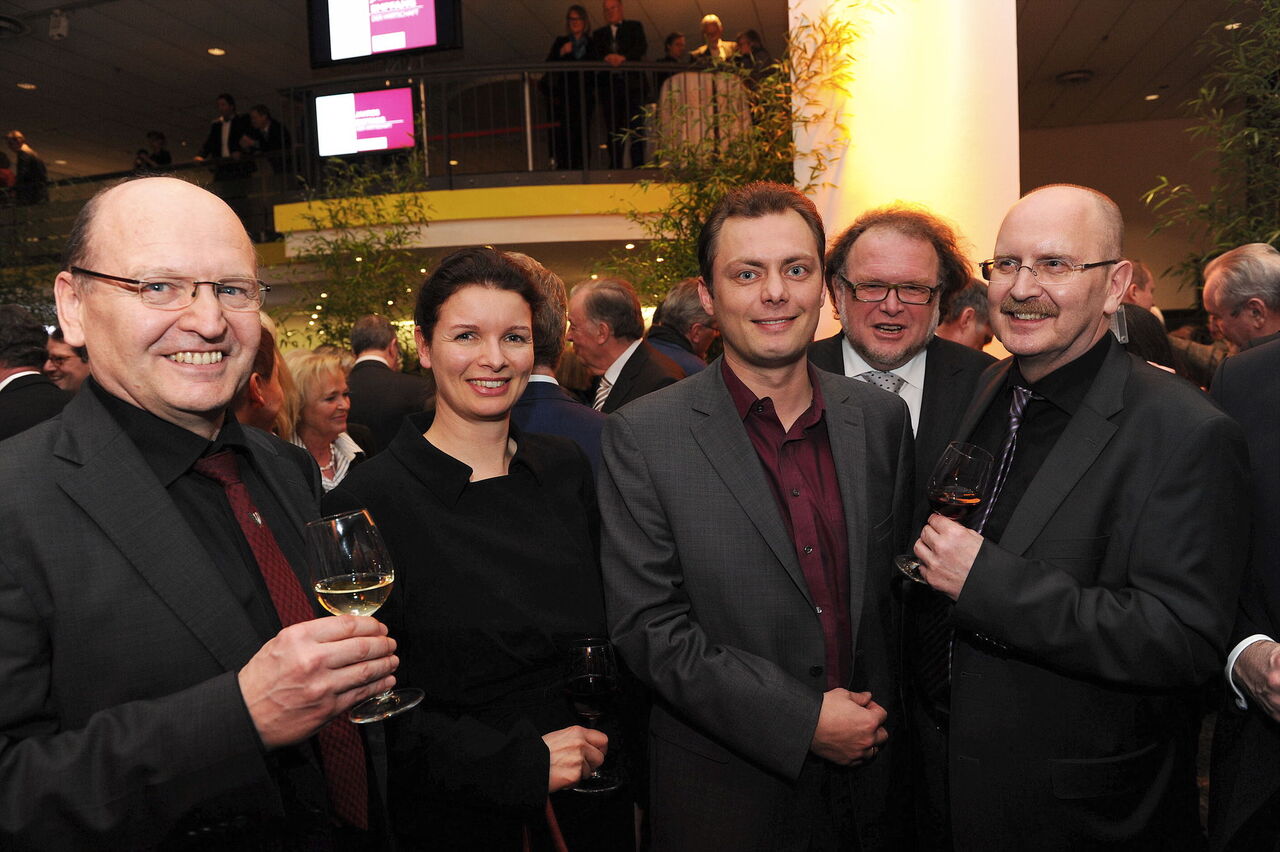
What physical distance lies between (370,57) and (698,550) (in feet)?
31.8

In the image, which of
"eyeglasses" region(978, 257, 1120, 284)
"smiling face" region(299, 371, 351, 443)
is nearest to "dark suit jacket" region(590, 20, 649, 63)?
"smiling face" region(299, 371, 351, 443)

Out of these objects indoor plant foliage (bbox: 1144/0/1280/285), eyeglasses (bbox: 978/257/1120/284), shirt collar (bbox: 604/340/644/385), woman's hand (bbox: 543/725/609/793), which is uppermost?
indoor plant foliage (bbox: 1144/0/1280/285)

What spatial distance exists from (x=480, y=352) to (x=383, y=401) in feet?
12.3

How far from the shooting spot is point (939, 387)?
2.91 metres

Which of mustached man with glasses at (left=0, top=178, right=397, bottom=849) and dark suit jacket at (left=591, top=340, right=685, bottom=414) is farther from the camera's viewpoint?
dark suit jacket at (left=591, top=340, right=685, bottom=414)

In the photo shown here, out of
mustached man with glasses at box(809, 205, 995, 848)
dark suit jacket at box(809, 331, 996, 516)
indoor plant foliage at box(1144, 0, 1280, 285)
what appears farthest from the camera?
indoor plant foliage at box(1144, 0, 1280, 285)

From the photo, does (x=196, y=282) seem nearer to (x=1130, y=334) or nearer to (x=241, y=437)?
(x=241, y=437)

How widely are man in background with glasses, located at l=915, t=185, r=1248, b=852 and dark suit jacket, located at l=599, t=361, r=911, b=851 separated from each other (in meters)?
0.18

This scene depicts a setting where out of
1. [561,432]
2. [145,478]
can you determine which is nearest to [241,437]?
[145,478]

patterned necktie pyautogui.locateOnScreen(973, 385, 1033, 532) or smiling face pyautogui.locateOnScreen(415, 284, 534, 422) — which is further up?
smiling face pyautogui.locateOnScreen(415, 284, 534, 422)

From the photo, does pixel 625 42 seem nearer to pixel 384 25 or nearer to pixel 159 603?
pixel 384 25

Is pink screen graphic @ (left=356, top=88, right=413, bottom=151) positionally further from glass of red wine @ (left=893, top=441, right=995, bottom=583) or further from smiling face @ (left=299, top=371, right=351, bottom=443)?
glass of red wine @ (left=893, top=441, right=995, bottom=583)

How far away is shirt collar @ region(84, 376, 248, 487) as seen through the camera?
146cm

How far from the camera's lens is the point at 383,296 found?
30.3 ft
